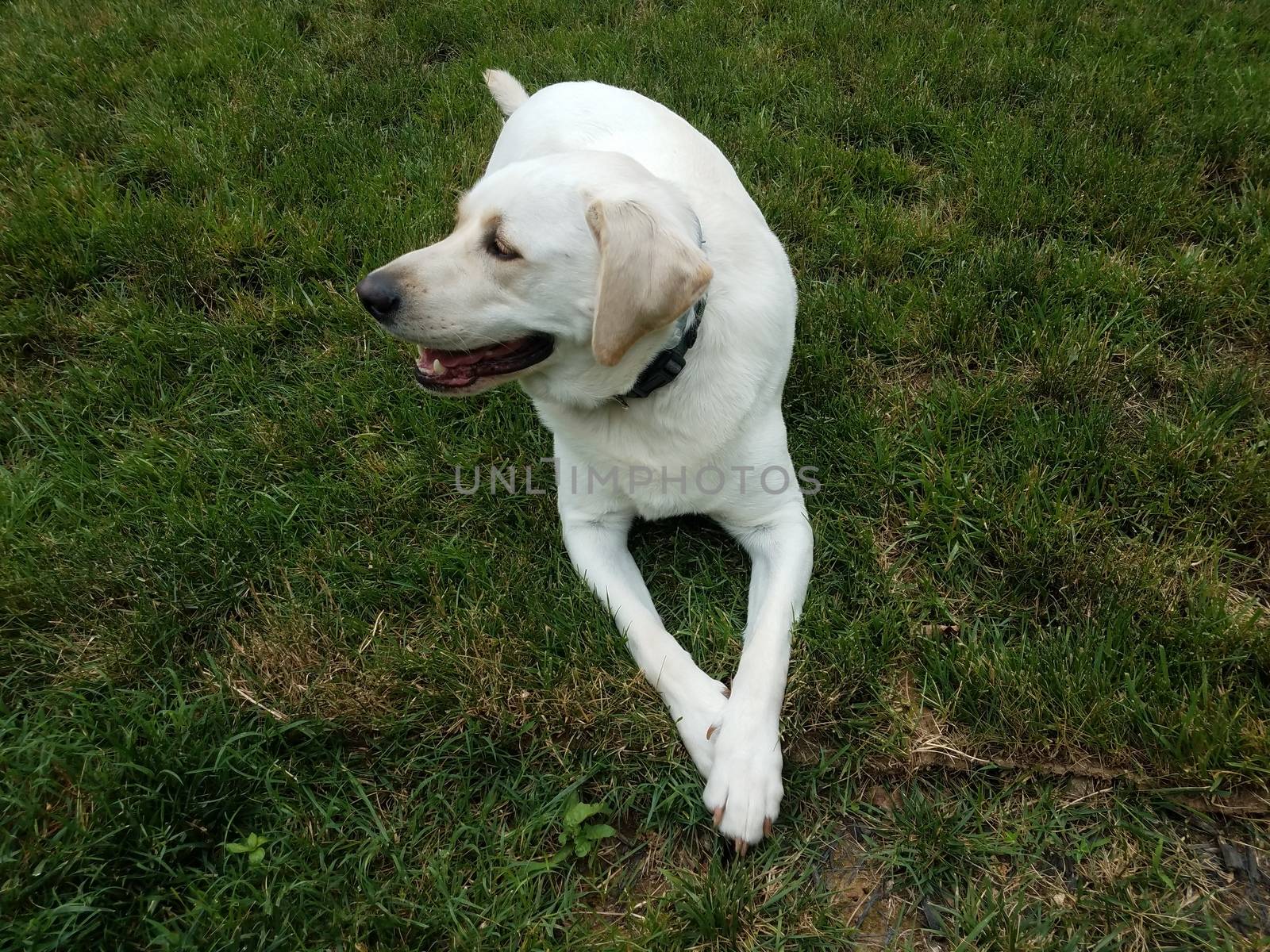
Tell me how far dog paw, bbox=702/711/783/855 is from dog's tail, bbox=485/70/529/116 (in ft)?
9.68

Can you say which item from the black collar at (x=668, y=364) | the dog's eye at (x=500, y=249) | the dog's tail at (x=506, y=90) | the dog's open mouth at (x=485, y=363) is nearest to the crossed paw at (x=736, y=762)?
the black collar at (x=668, y=364)

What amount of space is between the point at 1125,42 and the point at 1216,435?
2967 mm

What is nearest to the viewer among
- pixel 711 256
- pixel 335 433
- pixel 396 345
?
pixel 711 256

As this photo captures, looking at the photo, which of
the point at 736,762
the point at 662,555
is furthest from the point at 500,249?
the point at 736,762

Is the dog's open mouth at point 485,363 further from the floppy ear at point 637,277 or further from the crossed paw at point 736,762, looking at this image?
the crossed paw at point 736,762

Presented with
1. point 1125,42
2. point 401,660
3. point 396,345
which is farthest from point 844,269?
point 1125,42

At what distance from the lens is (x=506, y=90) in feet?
11.8

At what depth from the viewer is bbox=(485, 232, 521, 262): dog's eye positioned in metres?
1.97

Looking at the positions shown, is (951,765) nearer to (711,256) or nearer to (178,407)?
(711,256)

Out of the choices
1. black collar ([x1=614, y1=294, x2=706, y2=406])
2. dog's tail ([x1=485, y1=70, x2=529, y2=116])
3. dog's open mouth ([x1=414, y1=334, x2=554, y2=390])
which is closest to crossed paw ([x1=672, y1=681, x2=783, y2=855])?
black collar ([x1=614, y1=294, x2=706, y2=406])

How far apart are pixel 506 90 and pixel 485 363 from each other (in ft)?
6.88

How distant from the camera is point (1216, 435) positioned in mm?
2316

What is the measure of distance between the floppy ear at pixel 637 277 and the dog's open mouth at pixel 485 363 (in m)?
0.28

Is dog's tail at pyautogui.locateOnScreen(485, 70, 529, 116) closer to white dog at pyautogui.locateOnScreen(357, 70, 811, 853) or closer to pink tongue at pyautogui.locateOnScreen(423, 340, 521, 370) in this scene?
white dog at pyautogui.locateOnScreen(357, 70, 811, 853)
